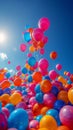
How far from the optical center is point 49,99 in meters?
5.73

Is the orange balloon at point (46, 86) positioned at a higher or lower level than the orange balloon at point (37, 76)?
lower

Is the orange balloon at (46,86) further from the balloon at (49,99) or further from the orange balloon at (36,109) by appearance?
the orange balloon at (36,109)

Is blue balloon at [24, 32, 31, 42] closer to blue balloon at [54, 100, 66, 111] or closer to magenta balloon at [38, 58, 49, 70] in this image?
magenta balloon at [38, 58, 49, 70]

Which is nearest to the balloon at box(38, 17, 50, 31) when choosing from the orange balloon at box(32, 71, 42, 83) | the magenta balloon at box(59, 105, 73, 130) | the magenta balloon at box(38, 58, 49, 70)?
the magenta balloon at box(38, 58, 49, 70)

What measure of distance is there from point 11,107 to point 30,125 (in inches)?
51.5

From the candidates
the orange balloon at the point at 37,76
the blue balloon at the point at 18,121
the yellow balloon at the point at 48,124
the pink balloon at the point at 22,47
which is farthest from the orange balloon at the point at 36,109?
the pink balloon at the point at 22,47

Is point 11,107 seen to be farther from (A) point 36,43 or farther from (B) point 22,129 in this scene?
(A) point 36,43

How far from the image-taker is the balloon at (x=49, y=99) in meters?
5.68

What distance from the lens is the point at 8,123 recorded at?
156 inches

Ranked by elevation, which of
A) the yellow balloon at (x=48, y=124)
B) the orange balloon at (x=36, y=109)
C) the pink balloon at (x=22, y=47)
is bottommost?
the yellow balloon at (x=48, y=124)

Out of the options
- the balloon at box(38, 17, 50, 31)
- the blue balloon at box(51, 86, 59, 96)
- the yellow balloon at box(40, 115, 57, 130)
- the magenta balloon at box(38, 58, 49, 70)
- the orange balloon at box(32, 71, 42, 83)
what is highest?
the balloon at box(38, 17, 50, 31)

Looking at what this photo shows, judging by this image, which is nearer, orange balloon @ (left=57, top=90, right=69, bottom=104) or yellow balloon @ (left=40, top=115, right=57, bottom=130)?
yellow balloon @ (left=40, top=115, right=57, bottom=130)

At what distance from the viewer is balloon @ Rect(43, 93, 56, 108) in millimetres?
5678

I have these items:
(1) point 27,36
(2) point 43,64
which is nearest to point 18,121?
(2) point 43,64
